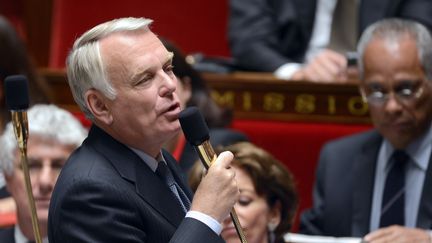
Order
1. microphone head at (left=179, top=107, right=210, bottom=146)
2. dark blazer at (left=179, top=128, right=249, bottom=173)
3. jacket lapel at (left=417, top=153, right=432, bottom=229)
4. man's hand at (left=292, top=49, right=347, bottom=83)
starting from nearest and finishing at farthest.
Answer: microphone head at (left=179, top=107, right=210, bottom=146) → jacket lapel at (left=417, top=153, right=432, bottom=229) → dark blazer at (left=179, top=128, right=249, bottom=173) → man's hand at (left=292, top=49, right=347, bottom=83)

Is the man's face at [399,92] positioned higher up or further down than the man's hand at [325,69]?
higher up

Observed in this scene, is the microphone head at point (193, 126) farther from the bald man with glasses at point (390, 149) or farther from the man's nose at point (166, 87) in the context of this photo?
the bald man with glasses at point (390, 149)

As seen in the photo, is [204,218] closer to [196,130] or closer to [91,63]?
[196,130]

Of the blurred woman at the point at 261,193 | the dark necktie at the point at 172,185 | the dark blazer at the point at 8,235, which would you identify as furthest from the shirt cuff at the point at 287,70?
the dark necktie at the point at 172,185

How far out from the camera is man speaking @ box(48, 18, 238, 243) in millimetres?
1082

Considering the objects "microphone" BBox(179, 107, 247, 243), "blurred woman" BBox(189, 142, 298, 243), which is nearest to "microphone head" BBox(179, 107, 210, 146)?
"microphone" BBox(179, 107, 247, 243)

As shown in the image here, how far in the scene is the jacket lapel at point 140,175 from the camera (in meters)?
1.12

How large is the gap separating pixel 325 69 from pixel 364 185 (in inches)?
14.9

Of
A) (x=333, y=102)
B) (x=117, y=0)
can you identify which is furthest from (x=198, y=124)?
(x=117, y=0)

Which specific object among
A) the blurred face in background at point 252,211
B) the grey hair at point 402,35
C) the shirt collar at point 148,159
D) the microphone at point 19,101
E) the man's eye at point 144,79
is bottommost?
the blurred face in background at point 252,211

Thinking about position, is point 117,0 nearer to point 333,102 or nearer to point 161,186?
point 333,102

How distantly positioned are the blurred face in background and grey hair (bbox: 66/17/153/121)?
0.52 meters

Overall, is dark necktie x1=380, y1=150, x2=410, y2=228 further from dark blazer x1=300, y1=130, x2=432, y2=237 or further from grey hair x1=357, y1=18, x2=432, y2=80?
grey hair x1=357, y1=18, x2=432, y2=80

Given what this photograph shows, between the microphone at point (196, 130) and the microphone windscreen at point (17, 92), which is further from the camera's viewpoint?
the microphone windscreen at point (17, 92)
